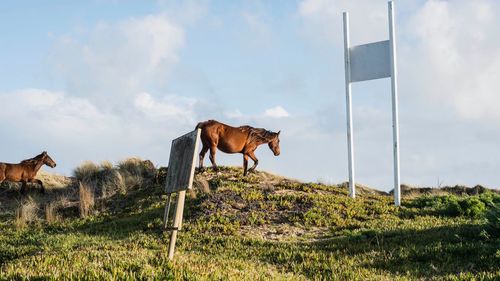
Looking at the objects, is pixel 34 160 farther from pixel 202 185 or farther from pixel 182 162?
pixel 182 162

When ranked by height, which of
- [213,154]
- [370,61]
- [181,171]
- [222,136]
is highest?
[370,61]

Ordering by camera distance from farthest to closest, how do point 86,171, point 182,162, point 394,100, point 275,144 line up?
1. point 86,171
2. point 275,144
3. point 394,100
4. point 182,162

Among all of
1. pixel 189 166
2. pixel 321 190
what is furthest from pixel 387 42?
pixel 189 166

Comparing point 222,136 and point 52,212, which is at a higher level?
point 222,136

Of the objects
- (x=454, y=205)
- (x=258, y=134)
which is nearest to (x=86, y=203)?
(x=258, y=134)

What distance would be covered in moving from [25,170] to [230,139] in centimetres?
1011

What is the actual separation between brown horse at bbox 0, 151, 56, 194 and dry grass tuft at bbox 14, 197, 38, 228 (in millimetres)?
3307

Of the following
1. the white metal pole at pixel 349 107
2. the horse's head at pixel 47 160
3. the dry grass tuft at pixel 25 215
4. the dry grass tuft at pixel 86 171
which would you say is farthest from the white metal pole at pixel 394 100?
the horse's head at pixel 47 160

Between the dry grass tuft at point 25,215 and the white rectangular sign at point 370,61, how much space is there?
45.0 ft

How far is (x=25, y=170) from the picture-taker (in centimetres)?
2716

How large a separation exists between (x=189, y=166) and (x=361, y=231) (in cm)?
759

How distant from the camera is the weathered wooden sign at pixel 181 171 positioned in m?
11.2

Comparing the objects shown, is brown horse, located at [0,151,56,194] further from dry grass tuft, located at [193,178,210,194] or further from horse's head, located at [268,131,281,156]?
horse's head, located at [268,131,281,156]

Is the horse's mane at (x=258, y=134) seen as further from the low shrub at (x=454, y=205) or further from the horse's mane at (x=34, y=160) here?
the horse's mane at (x=34, y=160)
